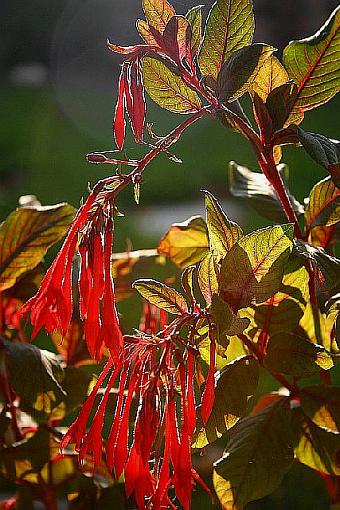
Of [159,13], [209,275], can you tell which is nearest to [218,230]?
[209,275]

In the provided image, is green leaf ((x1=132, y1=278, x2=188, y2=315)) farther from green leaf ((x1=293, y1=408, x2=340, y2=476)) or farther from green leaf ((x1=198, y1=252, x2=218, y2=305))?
green leaf ((x1=293, y1=408, x2=340, y2=476))

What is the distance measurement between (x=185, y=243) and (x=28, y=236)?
140 millimetres

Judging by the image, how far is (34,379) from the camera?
24.4 inches

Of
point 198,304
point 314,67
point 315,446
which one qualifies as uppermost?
point 314,67

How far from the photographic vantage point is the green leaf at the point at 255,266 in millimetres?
456

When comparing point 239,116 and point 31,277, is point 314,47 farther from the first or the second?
point 31,277

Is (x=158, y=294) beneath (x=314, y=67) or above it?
beneath

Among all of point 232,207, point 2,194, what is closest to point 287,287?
→ point 232,207

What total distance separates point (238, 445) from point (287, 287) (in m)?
0.12

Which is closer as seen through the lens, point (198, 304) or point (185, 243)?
point (198, 304)

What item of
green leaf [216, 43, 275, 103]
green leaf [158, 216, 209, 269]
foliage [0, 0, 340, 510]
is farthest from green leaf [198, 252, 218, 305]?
green leaf [158, 216, 209, 269]

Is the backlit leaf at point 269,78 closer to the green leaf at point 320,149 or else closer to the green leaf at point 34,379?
the green leaf at point 320,149

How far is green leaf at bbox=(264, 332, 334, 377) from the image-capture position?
0.53 meters

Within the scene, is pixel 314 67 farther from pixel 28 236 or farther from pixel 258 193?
pixel 28 236
